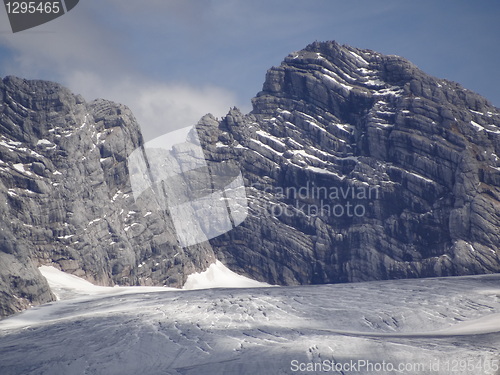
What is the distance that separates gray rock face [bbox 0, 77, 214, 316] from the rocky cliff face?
0.31 metres

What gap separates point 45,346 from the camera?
8931cm

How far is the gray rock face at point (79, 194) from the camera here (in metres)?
143

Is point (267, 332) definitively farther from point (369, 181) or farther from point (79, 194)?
point (369, 181)

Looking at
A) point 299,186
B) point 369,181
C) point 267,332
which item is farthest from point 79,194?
point 267,332

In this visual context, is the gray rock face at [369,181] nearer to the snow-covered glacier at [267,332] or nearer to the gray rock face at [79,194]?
the gray rock face at [79,194]

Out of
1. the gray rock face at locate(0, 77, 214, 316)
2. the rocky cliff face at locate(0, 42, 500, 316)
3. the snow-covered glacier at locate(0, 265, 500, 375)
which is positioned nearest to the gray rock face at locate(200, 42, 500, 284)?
the rocky cliff face at locate(0, 42, 500, 316)

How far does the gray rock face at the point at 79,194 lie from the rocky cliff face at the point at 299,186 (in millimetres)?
307

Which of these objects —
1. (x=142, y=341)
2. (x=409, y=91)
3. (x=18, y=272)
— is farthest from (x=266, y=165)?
(x=142, y=341)

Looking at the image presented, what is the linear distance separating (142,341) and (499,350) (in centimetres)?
4561

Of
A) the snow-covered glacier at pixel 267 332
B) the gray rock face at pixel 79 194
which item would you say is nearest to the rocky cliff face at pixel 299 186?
the gray rock face at pixel 79 194

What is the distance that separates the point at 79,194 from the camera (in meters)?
150

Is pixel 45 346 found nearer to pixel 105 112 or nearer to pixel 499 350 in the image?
pixel 499 350

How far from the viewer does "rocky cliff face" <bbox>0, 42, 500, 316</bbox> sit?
14788 cm

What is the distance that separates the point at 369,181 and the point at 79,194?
2953 inches
